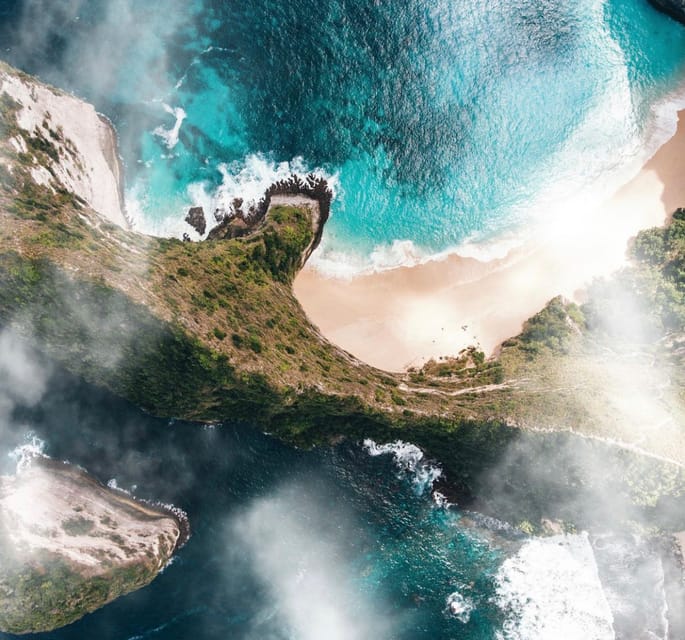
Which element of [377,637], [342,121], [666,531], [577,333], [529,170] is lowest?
[377,637]

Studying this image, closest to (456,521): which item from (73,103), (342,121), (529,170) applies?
(529,170)

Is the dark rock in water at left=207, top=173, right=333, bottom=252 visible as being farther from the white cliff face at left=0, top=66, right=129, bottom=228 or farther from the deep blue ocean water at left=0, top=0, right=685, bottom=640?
the white cliff face at left=0, top=66, right=129, bottom=228

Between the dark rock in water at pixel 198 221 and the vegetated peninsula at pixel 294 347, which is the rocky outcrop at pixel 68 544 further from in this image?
the dark rock in water at pixel 198 221

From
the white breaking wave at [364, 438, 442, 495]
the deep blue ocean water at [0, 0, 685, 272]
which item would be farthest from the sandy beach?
the white breaking wave at [364, 438, 442, 495]

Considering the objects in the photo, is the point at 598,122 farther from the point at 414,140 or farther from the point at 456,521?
the point at 456,521

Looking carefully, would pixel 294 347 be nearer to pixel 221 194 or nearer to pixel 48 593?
pixel 221 194

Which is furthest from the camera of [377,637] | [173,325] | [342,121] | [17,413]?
[342,121]
